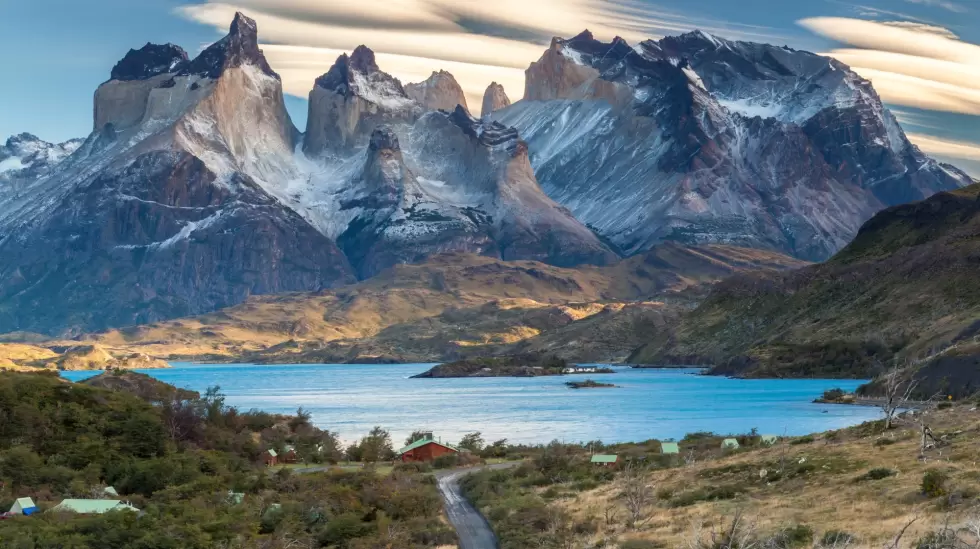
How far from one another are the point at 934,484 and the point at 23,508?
4608 cm

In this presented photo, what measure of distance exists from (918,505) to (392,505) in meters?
30.7

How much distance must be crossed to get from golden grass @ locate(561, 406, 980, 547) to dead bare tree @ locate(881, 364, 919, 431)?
6.24 ft

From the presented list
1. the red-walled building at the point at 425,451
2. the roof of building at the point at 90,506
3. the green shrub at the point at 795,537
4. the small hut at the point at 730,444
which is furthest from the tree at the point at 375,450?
the green shrub at the point at 795,537

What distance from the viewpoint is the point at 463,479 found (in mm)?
97688

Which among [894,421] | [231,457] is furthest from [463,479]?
[894,421]

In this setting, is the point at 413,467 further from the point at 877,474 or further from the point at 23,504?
the point at 877,474

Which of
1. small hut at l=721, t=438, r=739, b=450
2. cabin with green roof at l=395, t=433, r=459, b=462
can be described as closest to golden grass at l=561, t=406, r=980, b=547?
small hut at l=721, t=438, r=739, b=450

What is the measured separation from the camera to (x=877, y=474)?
66.9 metres

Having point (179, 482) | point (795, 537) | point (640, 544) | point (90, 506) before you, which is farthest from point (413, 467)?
point (795, 537)

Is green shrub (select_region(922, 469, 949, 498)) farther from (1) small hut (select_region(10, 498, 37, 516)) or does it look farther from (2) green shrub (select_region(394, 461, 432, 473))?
(2) green shrub (select_region(394, 461, 432, 473))

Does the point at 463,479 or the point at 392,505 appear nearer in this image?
the point at 392,505

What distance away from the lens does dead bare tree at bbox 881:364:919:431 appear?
88.2m

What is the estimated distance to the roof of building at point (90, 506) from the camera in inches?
2810

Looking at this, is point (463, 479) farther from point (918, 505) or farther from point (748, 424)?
point (748, 424)
